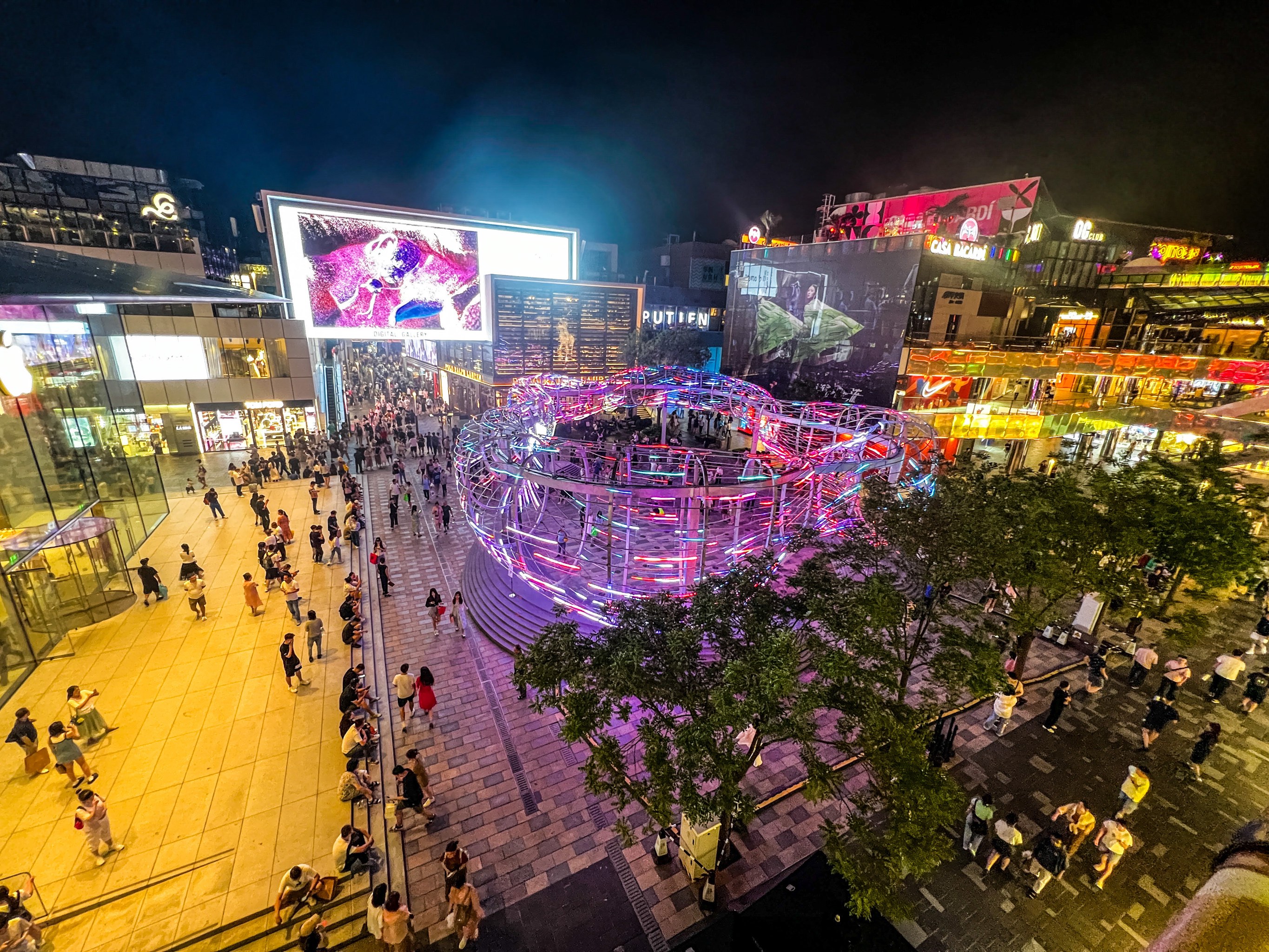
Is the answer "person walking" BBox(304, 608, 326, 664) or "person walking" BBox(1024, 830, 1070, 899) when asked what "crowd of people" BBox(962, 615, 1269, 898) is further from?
"person walking" BBox(304, 608, 326, 664)

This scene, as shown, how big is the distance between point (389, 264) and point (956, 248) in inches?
1404

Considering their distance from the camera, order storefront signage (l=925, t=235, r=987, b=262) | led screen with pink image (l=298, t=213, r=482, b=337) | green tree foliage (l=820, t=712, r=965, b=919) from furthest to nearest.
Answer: storefront signage (l=925, t=235, r=987, b=262), led screen with pink image (l=298, t=213, r=482, b=337), green tree foliage (l=820, t=712, r=965, b=919)

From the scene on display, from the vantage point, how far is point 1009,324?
38.0 m

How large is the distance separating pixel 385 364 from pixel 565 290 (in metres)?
39.0

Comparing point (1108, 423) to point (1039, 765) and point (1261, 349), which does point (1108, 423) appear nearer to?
point (1261, 349)

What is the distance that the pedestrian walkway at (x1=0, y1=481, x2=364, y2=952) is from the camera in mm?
8297

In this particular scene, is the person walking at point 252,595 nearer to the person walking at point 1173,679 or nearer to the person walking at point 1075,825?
the person walking at point 1075,825

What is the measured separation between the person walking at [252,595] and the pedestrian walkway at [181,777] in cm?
29

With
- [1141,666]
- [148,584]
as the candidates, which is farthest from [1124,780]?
[148,584]

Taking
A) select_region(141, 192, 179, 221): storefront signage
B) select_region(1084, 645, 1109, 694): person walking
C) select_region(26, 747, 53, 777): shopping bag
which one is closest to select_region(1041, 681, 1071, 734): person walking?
select_region(1084, 645, 1109, 694): person walking

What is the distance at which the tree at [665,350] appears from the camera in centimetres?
4378

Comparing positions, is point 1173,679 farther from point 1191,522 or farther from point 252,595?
point 252,595

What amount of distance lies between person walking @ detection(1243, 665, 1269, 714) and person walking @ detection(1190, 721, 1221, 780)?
2641 mm

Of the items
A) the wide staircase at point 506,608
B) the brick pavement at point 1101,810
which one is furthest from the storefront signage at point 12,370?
the brick pavement at point 1101,810
